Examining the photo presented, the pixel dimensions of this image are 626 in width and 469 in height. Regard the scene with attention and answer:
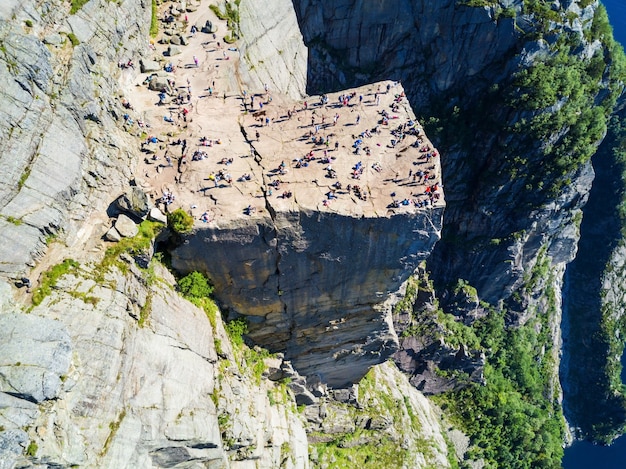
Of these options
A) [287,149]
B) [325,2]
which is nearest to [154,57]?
[287,149]

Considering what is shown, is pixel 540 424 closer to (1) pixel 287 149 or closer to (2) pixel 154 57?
(1) pixel 287 149

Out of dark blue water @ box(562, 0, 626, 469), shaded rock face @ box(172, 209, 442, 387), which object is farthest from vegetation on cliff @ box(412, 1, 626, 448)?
shaded rock face @ box(172, 209, 442, 387)

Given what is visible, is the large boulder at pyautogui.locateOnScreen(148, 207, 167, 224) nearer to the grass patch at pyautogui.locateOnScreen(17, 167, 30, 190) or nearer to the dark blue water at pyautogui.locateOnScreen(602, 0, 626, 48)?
the grass patch at pyautogui.locateOnScreen(17, 167, 30, 190)

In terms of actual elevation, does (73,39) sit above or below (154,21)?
below

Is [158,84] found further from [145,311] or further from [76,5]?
[145,311]

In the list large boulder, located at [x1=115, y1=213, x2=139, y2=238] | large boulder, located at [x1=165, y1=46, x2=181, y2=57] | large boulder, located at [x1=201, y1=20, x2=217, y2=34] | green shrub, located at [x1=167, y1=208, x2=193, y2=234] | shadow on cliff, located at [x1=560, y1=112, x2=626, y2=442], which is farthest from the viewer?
shadow on cliff, located at [x1=560, y1=112, x2=626, y2=442]

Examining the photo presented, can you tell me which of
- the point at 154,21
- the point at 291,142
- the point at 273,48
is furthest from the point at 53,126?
the point at 273,48
